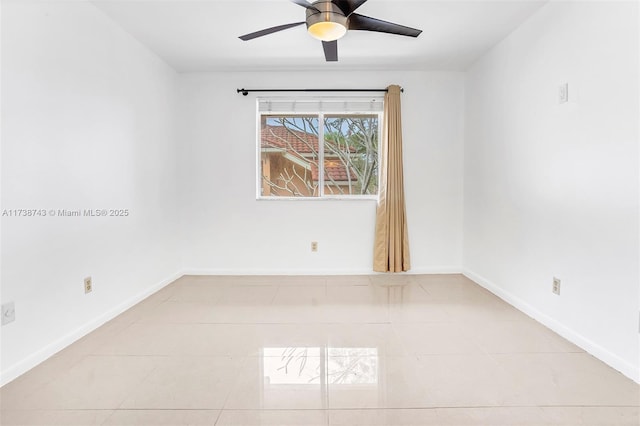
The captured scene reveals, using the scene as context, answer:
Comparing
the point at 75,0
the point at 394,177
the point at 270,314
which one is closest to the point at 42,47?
the point at 75,0

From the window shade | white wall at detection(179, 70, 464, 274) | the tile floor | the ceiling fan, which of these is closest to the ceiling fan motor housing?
the ceiling fan

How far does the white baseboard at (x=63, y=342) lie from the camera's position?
66.4 inches

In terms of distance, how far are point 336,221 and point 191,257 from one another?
174 centimetres

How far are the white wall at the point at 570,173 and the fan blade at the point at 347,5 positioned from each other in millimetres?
1402

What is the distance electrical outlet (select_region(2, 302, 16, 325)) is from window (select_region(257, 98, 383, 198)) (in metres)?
2.35

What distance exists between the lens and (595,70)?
75.2 inches

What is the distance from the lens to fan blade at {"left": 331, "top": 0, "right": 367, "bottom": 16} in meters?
1.84

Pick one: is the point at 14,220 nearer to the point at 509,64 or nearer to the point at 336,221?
the point at 336,221

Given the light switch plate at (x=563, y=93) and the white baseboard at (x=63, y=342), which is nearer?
the white baseboard at (x=63, y=342)

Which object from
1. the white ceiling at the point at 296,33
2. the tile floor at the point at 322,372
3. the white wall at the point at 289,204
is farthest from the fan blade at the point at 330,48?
the tile floor at the point at 322,372

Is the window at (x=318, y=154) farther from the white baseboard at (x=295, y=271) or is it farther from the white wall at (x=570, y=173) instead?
the white wall at (x=570, y=173)

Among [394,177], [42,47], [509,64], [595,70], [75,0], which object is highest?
[75,0]

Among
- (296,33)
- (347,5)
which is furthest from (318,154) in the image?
(347,5)

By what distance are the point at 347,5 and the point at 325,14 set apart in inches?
5.5
